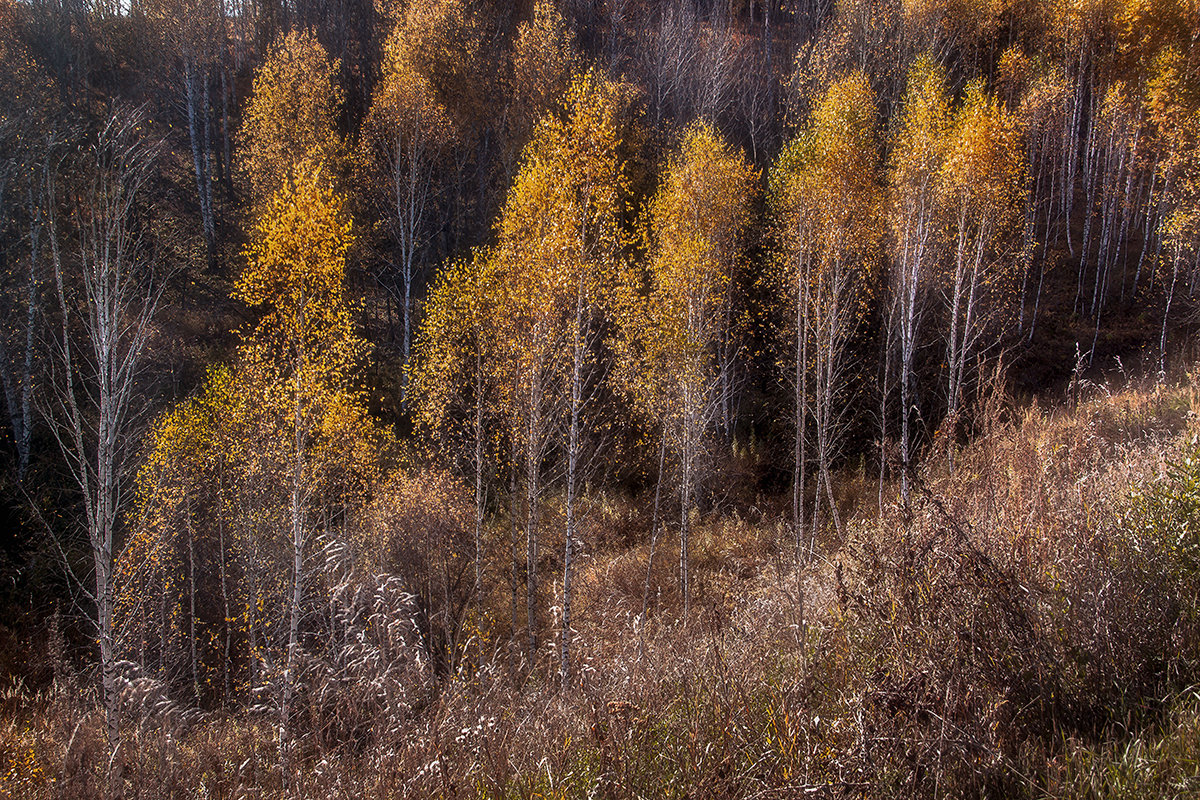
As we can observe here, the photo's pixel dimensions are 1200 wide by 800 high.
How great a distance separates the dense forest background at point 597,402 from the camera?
311 centimetres

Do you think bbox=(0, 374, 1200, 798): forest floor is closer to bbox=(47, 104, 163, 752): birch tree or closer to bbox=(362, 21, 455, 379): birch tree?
bbox=(47, 104, 163, 752): birch tree

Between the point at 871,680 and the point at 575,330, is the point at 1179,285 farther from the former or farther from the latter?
the point at 871,680

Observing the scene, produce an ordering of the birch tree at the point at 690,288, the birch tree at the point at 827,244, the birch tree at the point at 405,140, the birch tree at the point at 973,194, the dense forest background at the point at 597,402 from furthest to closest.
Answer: the birch tree at the point at 405,140 < the birch tree at the point at 973,194 < the birch tree at the point at 827,244 < the birch tree at the point at 690,288 < the dense forest background at the point at 597,402

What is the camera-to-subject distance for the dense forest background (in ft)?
10.2

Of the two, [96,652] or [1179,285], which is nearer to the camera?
[96,652]

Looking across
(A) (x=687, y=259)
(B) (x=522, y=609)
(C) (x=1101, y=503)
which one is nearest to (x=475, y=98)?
(A) (x=687, y=259)

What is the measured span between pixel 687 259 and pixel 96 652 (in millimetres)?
15132

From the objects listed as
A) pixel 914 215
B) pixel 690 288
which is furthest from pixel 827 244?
pixel 690 288

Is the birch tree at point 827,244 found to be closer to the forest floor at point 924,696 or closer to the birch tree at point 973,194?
the birch tree at point 973,194

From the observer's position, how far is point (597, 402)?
16.4 meters

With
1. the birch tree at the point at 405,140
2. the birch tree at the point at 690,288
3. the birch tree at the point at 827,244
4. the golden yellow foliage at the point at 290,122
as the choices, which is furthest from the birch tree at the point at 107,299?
the golden yellow foliage at the point at 290,122

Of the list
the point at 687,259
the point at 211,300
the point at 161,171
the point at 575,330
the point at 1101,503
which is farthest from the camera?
the point at 161,171

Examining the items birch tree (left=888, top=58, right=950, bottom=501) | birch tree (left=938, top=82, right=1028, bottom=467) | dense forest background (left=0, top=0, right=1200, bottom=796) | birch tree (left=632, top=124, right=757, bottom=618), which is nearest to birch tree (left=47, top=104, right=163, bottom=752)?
dense forest background (left=0, top=0, right=1200, bottom=796)

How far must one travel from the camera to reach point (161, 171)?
80.9ft
